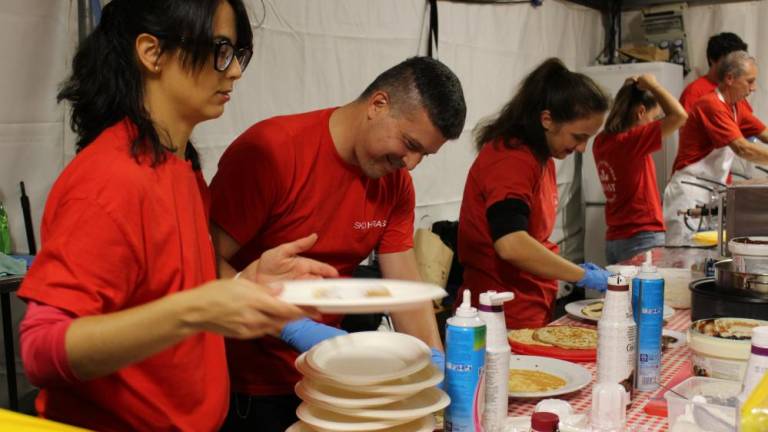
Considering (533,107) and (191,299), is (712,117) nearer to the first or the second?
(533,107)

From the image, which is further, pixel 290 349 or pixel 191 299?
pixel 290 349

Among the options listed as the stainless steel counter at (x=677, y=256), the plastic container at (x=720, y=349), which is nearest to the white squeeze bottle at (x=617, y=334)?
the plastic container at (x=720, y=349)

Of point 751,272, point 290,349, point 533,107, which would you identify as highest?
point 533,107

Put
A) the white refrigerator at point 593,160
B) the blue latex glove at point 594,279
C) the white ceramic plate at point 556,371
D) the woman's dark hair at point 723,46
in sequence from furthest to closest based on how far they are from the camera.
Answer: the white refrigerator at point 593,160
the woman's dark hair at point 723,46
the blue latex glove at point 594,279
the white ceramic plate at point 556,371

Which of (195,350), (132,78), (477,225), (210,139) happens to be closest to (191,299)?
(195,350)

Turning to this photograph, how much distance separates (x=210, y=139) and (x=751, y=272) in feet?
7.76

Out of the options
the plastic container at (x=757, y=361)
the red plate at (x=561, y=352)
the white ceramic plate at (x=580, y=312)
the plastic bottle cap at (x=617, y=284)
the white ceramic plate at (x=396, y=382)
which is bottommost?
the white ceramic plate at (x=580, y=312)

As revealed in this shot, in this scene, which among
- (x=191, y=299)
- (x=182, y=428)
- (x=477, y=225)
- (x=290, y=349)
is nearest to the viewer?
(x=191, y=299)

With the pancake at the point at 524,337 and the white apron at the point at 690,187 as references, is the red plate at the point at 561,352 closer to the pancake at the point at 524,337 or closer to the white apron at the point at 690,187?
the pancake at the point at 524,337

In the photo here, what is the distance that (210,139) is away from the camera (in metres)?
3.41

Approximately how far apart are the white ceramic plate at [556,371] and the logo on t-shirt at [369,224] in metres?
0.49

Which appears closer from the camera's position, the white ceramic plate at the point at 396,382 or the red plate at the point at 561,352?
the white ceramic plate at the point at 396,382

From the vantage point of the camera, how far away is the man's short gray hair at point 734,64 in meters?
5.11

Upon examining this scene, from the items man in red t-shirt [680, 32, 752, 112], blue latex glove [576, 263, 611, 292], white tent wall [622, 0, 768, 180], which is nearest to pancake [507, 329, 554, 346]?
blue latex glove [576, 263, 611, 292]
